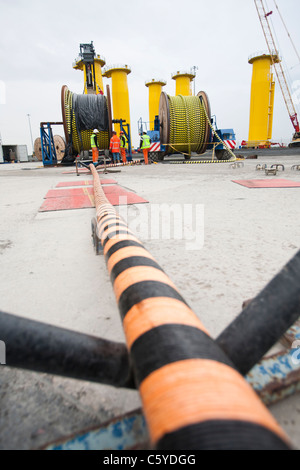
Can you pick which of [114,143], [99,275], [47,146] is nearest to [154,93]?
[47,146]

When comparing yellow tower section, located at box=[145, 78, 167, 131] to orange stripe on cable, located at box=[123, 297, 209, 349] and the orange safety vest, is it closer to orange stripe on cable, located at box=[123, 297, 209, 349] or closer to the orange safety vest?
the orange safety vest

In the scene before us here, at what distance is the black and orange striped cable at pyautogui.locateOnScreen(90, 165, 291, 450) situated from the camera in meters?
0.43

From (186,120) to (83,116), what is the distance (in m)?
4.16

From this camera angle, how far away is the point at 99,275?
163 centimetres

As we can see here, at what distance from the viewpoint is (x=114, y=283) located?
0.98m

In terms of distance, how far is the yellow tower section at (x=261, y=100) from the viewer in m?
24.9

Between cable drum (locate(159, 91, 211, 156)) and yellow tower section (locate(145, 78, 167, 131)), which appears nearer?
cable drum (locate(159, 91, 211, 156))

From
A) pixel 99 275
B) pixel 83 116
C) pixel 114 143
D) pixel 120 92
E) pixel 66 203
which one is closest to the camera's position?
pixel 99 275

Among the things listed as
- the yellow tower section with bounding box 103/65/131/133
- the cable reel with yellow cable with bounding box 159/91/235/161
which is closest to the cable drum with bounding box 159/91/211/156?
the cable reel with yellow cable with bounding box 159/91/235/161

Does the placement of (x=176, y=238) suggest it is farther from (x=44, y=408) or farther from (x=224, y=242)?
(x=44, y=408)

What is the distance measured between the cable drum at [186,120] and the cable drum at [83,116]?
8.36ft

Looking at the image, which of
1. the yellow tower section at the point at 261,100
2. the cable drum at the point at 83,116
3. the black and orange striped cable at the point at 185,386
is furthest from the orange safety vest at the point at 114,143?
the yellow tower section at the point at 261,100

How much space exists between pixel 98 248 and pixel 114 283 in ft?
3.16

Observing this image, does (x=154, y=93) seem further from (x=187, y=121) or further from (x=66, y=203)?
(x=66, y=203)
